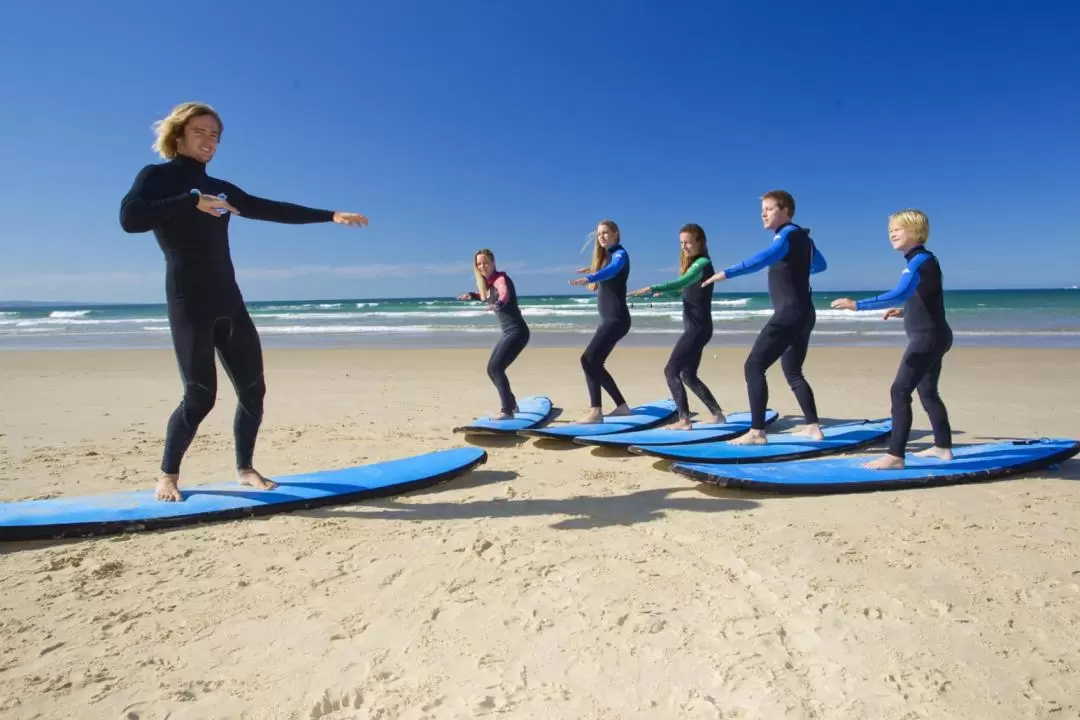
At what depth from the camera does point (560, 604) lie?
2855 mm

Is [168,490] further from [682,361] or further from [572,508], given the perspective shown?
[682,361]

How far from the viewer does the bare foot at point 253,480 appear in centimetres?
445

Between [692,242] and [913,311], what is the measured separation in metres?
2.29

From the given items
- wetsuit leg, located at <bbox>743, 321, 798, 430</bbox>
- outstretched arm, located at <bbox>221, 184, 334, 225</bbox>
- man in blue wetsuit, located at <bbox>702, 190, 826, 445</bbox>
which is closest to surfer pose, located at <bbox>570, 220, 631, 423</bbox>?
man in blue wetsuit, located at <bbox>702, 190, 826, 445</bbox>

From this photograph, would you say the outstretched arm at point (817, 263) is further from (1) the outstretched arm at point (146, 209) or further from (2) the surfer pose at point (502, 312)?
(1) the outstretched arm at point (146, 209)

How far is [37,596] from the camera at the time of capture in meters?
3.03

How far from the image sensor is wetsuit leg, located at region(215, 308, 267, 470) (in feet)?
13.4

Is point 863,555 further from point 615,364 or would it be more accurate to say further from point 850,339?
point 850,339

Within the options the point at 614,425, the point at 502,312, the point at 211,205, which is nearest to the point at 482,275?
the point at 502,312

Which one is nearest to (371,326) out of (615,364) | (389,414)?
(615,364)

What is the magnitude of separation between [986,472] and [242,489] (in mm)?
5132

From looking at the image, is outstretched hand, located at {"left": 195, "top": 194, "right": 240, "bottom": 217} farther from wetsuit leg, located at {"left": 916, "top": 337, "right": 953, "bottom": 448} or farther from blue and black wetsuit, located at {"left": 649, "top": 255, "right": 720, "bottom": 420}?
wetsuit leg, located at {"left": 916, "top": 337, "right": 953, "bottom": 448}

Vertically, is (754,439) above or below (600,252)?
below

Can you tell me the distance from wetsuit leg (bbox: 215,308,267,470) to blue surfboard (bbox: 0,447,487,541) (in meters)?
0.41
